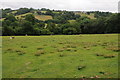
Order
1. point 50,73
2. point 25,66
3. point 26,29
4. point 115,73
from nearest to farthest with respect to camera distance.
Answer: point 115,73
point 50,73
point 25,66
point 26,29

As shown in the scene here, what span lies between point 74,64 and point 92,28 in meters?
79.4

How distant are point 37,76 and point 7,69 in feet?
11.1

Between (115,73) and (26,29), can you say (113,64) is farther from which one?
(26,29)

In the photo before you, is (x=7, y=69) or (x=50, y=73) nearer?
(x=50, y=73)

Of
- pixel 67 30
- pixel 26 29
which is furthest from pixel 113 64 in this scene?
pixel 67 30

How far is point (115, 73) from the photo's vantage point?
11086mm

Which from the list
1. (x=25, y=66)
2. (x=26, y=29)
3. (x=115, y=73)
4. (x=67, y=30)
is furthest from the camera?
(x=67, y=30)

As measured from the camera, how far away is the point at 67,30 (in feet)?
318

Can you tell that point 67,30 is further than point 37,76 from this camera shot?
Yes

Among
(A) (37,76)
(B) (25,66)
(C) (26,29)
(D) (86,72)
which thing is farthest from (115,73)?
(C) (26,29)

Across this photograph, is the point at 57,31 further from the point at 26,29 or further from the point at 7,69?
the point at 7,69

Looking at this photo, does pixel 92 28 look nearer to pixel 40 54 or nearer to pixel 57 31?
pixel 57 31

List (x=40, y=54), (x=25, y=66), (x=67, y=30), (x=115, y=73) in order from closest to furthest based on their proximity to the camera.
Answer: (x=115, y=73), (x=25, y=66), (x=40, y=54), (x=67, y=30)

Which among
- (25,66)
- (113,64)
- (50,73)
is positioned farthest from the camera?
(25,66)
